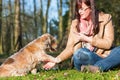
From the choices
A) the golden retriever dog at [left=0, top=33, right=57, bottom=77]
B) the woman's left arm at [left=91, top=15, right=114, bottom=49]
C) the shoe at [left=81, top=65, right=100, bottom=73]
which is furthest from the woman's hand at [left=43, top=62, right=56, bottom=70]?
the woman's left arm at [left=91, top=15, right=114, bottom=49]

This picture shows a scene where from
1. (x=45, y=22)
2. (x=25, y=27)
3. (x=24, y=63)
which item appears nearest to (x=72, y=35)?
(x=24, y=63)

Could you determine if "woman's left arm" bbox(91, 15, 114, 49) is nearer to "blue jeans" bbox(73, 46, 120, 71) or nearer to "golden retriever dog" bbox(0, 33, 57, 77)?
"blue jeans" bbox(73, 46, 120, 71)

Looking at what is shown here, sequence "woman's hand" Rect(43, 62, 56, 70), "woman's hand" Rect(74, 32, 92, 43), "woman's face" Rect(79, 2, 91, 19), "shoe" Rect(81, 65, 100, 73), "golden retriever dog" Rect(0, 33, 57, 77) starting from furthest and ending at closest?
"golden retriever dog" Rect(0, 33, 57, 77) → "woman's hand" Rect(43, 62, 56, 70) → "woman's face" Rect(79, 2, 91, 19) → "woman's hand" Rect(74, 32, 92, 43) → "shoe" Rect(81, 65, 100, 73)

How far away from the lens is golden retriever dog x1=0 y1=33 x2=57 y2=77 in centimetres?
734

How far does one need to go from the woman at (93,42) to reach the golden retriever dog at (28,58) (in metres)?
0.34

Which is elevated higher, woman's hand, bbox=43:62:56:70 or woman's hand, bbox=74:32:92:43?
woman's hand, bbox=74:32:92:43

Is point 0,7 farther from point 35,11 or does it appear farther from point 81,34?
point 81,34

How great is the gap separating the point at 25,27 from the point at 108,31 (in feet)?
150

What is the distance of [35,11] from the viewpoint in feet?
151

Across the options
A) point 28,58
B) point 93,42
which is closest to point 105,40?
point 93,42

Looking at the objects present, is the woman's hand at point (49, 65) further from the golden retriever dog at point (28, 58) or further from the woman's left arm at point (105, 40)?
the woman's left arm at point (105, 40)

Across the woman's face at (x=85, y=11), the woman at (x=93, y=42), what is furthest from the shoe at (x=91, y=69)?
the woman's face at (x=85, y=11)

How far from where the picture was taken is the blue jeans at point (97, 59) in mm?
6930

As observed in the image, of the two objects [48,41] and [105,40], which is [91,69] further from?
[48,41]
